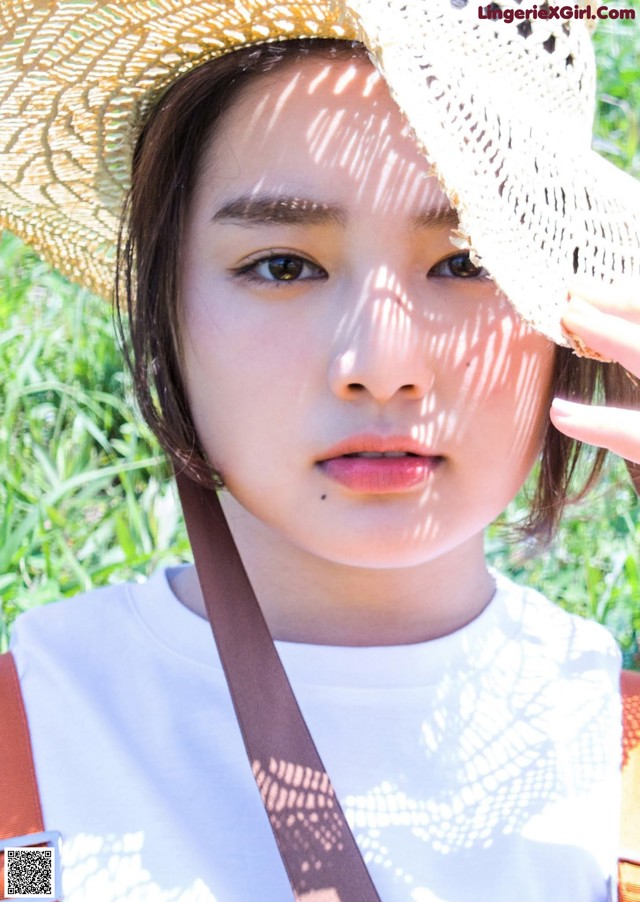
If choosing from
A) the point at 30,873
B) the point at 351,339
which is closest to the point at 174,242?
the point at 351,339

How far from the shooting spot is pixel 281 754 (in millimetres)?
1325

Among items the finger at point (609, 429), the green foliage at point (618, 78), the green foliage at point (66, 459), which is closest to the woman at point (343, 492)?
the finger at point (609, 429)

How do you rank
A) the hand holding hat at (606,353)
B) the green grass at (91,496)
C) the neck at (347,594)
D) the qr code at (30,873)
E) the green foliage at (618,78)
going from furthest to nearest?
the green foliage at (618,78) → the green grass at (91,496) → the neck at (347,594) → the qr code at (30,873) → the hand holding hat at (606,353)

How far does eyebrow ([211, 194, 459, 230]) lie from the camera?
4.18 ft

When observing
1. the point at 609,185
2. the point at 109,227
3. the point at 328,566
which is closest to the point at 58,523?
the point at 109,227

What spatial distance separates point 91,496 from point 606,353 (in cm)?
155

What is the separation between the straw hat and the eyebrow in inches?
2.1

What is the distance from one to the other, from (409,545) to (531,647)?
35 centimetres

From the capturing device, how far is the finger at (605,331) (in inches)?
45.0

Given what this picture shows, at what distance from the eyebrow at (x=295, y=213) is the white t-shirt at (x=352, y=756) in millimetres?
501

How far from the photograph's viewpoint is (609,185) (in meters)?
1.32

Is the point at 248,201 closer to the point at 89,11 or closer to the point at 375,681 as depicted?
the point at 89,11

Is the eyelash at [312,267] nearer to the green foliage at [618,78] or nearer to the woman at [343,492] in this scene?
the woman at [343,492]

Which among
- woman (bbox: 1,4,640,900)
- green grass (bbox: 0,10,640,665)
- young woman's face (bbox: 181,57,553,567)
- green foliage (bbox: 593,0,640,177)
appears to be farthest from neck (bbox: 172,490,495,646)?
green foliage (bbox: 593,0,640,177)
